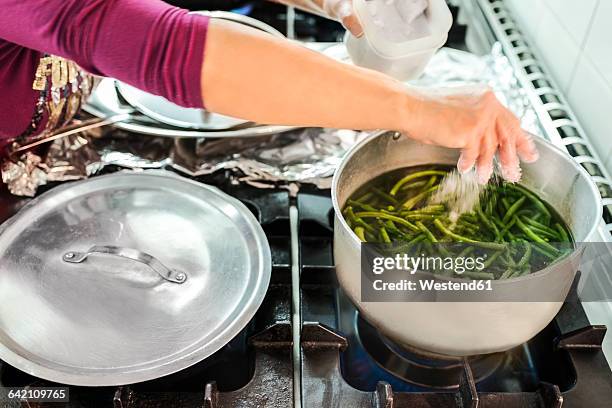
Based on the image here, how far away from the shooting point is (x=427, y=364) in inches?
32.1

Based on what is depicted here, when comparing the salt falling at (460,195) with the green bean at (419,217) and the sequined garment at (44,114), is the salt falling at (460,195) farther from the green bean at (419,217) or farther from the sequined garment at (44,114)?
the sequined garment at (44,114)

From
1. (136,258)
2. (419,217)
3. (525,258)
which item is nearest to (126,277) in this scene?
(136,258)

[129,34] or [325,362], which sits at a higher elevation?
[129,34]

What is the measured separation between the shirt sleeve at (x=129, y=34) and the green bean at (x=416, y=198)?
1.07ft

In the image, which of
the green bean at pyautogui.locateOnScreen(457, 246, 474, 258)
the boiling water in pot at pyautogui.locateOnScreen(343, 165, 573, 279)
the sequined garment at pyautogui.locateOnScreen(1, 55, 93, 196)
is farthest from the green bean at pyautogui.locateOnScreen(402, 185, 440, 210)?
the sequined garment at pyautogui.locateOnScreen(1, 55, 93, 196)

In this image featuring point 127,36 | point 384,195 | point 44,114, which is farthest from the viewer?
point 44,114

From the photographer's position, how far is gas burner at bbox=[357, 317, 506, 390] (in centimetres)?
80

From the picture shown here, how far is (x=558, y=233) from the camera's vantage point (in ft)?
2.60

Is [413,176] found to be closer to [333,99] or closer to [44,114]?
[333,99]

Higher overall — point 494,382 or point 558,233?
point 558,233

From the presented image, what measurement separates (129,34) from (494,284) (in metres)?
0.41

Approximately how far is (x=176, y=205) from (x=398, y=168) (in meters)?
0.30

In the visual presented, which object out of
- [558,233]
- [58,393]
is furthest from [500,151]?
[58,393]

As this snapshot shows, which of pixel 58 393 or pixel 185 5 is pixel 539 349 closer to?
pixel 58 393
